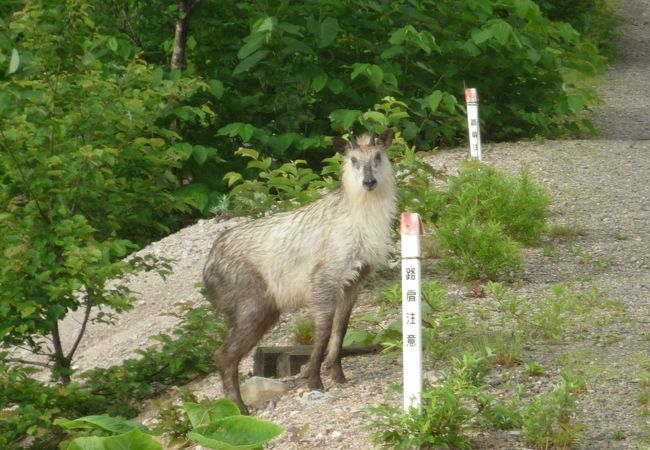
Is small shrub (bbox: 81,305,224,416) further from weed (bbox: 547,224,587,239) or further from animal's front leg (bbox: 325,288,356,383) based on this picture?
weed (bbox: 547,224,587,239)

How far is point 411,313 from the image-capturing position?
6.12 metres

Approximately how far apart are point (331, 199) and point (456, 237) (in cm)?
222

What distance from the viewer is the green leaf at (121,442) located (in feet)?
14.6

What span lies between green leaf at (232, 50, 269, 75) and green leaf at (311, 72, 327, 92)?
0.67 metres

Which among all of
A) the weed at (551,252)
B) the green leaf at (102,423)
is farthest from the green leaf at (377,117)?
the green leaf at (102,423)

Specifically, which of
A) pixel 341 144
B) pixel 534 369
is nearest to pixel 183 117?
pixel 341 144

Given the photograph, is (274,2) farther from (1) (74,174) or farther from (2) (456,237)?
(1) (74,174)

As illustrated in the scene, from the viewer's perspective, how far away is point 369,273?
750 cm

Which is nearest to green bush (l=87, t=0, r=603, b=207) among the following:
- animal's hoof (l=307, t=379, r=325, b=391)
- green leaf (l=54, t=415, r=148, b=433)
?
animal's hoof (l=307, t=379, r=325, b=391)

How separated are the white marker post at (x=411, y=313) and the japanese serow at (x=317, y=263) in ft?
3.98

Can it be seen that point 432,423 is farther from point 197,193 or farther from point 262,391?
point 197,193

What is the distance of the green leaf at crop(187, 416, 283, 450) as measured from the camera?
4.57m

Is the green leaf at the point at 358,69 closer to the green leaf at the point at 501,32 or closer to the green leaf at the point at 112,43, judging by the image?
the green leaf at the point at 501,32

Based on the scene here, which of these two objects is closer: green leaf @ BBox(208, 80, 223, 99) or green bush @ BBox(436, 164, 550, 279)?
green bush @ BBox(436, 164, 550, 279)
